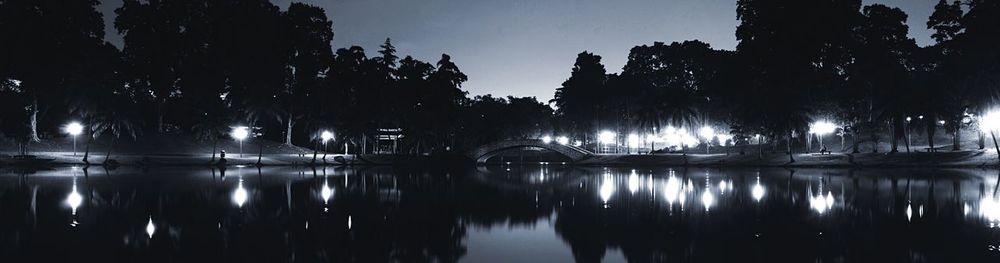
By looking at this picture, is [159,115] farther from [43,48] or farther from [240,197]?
[240,197]

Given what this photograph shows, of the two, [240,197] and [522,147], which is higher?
[522,147]

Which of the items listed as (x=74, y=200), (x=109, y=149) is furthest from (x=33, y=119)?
(x=74, y=200)

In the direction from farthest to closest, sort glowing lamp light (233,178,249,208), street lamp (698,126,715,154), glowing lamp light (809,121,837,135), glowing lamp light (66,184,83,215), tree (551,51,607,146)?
tree (551,51,607,146) → street lamp (698,126,715,154) → glowing lamp light (809,121,837,135) → glowing lamp light (233,178,249,208) → glowing lamp light (66,184,83,215)

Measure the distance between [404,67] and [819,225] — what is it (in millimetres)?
77893

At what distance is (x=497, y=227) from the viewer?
56.9ft

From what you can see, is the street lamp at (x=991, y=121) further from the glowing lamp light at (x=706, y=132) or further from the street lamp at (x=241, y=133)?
the street lamp at (x=241, y=133)

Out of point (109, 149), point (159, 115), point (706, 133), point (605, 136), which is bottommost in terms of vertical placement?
point (109, 149)

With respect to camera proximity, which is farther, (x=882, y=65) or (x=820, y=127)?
(x=820, y=127)

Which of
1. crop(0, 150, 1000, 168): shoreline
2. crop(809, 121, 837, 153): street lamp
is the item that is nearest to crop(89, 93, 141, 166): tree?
crop(0, 150, 1000, 168): shoreline

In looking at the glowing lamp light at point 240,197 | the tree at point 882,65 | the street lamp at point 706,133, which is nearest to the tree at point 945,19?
the tree at point 882,65

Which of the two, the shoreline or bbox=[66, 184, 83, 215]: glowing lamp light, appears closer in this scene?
bbox=[66, 184, 83, 215]: glowing lamp light

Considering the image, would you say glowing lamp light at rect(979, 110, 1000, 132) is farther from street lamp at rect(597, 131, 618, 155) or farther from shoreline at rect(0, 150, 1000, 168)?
street lamp at rect(597, 131, 618, 155)

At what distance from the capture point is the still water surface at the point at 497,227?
40.7 ft

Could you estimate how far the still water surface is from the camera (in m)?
12.4
